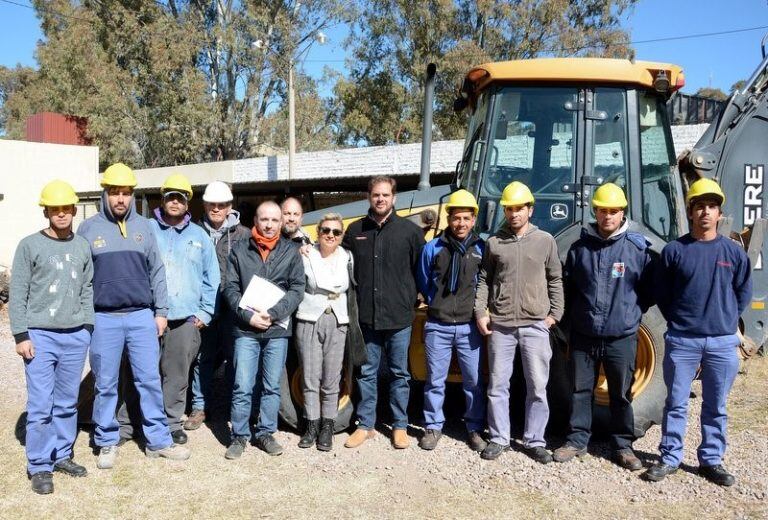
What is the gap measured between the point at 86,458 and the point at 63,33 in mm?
25557

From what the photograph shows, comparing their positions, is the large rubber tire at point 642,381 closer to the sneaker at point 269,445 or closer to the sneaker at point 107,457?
the sneaker at point 269,445

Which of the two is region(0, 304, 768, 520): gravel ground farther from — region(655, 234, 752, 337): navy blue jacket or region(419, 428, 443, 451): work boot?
region(655, 234, 752, 337): navy blue jacket

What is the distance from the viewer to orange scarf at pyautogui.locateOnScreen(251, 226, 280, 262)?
4645 millimetres

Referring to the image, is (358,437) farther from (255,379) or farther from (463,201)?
(463,201)

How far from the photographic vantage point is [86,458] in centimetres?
469

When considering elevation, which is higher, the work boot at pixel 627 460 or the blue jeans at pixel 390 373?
the blue jeans at pixel 390 373

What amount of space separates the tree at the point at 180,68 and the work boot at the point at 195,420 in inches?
776

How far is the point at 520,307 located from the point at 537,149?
1.25 metres

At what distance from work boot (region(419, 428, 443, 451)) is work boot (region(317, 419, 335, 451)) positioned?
63 centimetres

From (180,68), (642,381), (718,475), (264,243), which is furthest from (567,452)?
(180,68)

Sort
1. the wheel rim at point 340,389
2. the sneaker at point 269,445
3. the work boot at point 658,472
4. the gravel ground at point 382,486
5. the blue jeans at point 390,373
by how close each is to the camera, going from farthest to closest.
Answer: the wheel rim at point 340,389 < the blue jeans at point 390,373 < the sneaker at point 269,445 < the work boot at point 658,472 < the gravel ground at point 382,486

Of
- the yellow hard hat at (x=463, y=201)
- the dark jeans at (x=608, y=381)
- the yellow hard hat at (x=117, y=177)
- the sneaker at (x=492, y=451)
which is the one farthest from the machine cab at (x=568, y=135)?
the yellow hard hat at (x=117, y=177)

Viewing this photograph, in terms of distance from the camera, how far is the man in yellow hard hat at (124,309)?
14.5 ft

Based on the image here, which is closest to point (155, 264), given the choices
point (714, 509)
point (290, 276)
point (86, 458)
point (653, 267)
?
point (290, 276)
